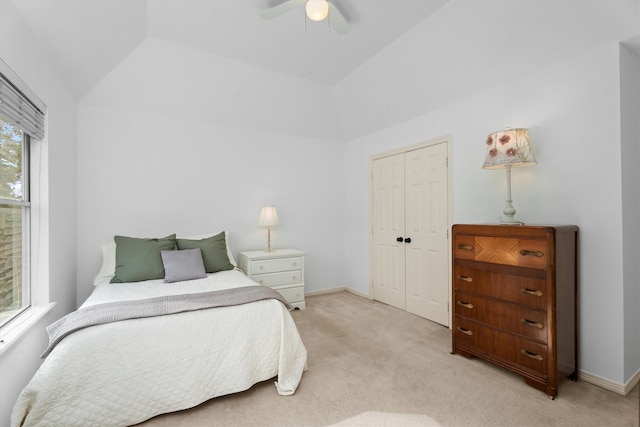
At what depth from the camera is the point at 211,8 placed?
95.9 inches

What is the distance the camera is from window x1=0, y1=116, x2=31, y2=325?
6.06 feet

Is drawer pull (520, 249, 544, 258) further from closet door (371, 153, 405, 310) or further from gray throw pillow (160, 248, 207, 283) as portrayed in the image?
gray throw pillow (160, 248, 207, 283)

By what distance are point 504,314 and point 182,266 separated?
273cm

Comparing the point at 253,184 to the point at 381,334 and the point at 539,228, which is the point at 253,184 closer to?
the point at 381,334

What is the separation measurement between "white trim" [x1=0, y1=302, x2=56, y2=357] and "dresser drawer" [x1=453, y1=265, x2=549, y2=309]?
115 inches

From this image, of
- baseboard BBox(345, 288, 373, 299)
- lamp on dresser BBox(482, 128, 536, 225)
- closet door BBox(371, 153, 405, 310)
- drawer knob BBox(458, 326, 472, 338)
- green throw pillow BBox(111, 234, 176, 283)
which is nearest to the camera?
lamp on dresser BBox(482, 128, 536, 225)

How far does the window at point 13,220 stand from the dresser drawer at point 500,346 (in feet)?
10.3

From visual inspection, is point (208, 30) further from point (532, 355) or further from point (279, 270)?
point (532, 355)

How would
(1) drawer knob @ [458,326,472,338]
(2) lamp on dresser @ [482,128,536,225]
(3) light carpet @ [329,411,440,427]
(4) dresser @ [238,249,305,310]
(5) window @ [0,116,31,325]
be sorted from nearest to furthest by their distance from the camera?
1. (3) light carpet @ [329,411,440,427]
2. (5) window @ [0,116,31,325]
3. (2) lamp on dresser @ [482,128,536,225]
4. (1) drawer knob @ [458,326,472,338]
5. (4) dresser @ [238,249,305,310]

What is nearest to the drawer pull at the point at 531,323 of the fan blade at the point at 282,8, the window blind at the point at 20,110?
the fan blade at the point at 282,8

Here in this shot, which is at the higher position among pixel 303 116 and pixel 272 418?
pixel 303 116

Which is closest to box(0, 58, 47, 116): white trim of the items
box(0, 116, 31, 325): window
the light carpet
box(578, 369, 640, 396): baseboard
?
box(0, 116, 31, 325): window

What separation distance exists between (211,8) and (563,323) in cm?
350

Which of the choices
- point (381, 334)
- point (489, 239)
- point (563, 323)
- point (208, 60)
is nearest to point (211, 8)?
point (208, 60)
